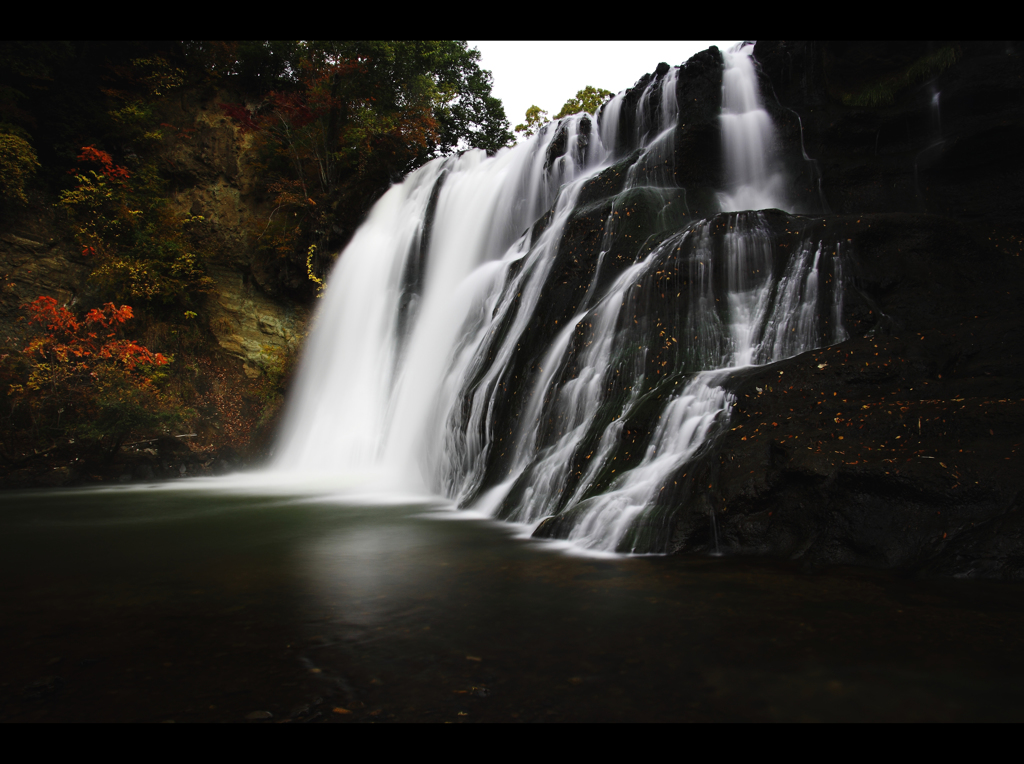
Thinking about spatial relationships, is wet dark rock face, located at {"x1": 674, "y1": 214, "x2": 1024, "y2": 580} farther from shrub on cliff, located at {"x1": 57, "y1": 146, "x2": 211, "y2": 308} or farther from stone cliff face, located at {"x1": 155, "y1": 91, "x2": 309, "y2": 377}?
shrub on cliff, located at {"x1": 57, "y1": 146, "x2": 211, "y2": 308}

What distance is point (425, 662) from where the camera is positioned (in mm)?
2578

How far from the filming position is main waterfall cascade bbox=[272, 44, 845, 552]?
5.59m

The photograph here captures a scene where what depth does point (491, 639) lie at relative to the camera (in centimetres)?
283

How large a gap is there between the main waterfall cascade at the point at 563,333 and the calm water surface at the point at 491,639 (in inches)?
49.0

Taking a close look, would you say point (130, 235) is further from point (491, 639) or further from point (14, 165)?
point (491, 639)

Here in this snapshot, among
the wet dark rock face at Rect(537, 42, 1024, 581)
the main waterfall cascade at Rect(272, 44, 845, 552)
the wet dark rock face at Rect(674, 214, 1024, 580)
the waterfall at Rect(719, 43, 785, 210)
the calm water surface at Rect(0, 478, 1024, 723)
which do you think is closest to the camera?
the calm water surface at Rect(0, 478, 1024, 723)

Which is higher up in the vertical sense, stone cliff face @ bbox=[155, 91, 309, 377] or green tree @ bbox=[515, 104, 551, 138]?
green tree @ bbox=[515, 104, 551, 138]

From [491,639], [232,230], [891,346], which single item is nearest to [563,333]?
[891,346]

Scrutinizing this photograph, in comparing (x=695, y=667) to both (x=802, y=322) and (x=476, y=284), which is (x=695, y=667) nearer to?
(x=802, y=322)

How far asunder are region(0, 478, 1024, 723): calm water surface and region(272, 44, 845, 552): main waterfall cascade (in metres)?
1.24

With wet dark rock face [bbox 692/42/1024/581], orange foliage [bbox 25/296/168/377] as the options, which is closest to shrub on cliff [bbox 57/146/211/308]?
orange foliage [bbox 25/296/168/377]

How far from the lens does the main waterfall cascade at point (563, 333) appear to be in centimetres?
559

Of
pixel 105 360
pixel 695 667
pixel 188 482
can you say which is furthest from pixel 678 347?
pixel 105 360

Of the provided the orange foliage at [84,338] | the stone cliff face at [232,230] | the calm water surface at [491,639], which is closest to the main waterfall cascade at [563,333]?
the calm water surface at [491,639]
